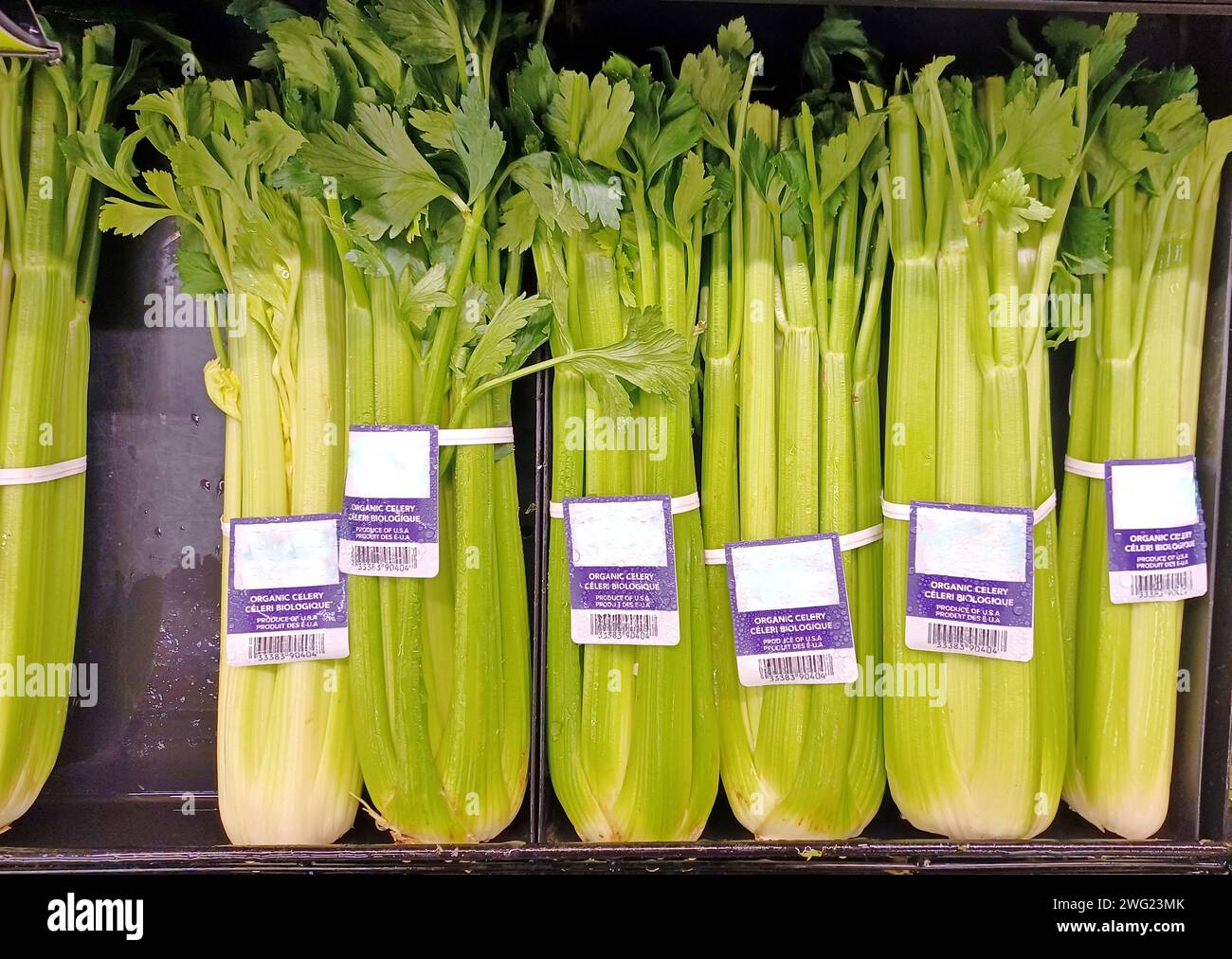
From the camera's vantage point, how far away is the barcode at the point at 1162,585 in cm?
107

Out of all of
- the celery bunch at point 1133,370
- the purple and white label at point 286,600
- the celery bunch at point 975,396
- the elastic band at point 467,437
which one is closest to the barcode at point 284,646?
the purple and white label at point 286,600

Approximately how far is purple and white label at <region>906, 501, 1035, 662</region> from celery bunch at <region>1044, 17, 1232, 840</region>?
6.5 inches

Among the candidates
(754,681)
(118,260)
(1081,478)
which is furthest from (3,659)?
(1081,478)

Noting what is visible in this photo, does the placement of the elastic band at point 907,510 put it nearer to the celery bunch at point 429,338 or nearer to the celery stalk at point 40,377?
the celery bunch at point 429,338

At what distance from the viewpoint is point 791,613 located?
1046 mm

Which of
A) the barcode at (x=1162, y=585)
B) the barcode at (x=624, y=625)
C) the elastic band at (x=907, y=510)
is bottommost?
the barcode at (x=624, y=625)

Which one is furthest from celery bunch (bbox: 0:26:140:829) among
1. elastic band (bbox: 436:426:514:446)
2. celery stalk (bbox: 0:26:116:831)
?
elastic band (bbox: 436:426:514:446)

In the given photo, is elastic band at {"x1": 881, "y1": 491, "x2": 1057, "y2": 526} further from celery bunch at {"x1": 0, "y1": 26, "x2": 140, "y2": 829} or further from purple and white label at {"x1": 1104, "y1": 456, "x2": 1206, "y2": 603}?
celery bunch at {"x1": 0, "y1": 26, "x2": 140, "y2": 829}

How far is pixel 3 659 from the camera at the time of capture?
108cm

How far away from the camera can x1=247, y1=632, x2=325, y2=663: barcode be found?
1.05 m

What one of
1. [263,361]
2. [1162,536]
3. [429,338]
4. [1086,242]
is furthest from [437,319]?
[1162,536]

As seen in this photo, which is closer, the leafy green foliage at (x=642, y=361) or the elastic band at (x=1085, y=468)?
the leafy green foliage at (x=642, y=361)

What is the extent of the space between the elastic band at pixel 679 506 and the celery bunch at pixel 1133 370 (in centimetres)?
58
